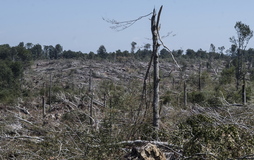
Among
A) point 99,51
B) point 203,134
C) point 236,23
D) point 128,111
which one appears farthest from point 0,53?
point 203,134

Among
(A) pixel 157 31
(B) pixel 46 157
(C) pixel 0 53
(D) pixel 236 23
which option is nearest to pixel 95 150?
(B) pixel 46 157

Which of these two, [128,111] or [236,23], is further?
[236,23]

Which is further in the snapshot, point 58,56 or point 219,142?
point 58,56

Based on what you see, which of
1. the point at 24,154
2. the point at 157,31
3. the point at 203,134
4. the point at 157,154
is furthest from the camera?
the point at 157,31

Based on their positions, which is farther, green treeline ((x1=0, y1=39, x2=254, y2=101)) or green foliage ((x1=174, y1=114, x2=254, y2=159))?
green treeline ((x1=0, y1=39, x2=254, y2=101))

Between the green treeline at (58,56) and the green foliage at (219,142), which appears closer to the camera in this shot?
the green foliage at (219,142)

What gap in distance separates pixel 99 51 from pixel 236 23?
53581 millimetres

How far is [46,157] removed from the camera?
275 inches

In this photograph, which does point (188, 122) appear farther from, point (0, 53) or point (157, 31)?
point (0, 53)

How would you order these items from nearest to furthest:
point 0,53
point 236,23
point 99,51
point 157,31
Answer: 1. point 157,31
2. point 236,23
3. point 0,53
4. point 99,51

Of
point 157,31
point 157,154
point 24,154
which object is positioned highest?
point 157,31

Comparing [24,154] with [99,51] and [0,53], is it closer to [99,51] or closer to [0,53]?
[0,53]

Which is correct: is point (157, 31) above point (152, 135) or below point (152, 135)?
above

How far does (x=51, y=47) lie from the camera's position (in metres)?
83.9
